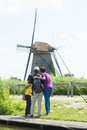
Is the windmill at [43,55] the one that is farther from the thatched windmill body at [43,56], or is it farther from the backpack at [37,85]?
the backpack at [37,85]

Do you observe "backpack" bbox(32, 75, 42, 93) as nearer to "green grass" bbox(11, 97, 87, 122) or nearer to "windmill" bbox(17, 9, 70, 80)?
"green grass" bbox(11, 97, 87, 122)

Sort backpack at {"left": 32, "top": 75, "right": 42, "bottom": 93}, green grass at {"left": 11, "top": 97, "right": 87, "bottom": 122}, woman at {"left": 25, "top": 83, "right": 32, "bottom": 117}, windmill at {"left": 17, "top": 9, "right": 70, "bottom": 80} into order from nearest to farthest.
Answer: green grass at {"left": 11, "top": 97, "right": 87, "bottom": 122}
backpack at {"left": 32, "top": 75, "right": 42, "bottom": 93}
woman at {"left": 25, "top": 83, "right": 32, "bottom": 117}
windmill at {"left": 17, "top": 9, "right": 70, "bottom": 80}

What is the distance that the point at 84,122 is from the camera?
16156mm

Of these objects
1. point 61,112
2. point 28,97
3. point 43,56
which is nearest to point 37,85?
point 28,97

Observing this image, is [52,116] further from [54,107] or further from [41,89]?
[54,107]

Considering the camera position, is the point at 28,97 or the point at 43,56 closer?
the point at 28,97

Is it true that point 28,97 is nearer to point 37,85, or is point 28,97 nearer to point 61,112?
point 37,85

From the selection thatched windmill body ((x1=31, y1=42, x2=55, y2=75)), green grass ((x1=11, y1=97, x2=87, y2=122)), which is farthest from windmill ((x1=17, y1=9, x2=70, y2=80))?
green grass ((x1=11, y1=97, x2=87, y2=122))

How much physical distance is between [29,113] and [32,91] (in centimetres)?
83

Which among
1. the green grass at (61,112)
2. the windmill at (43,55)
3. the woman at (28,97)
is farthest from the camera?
the windmill at (43,55)

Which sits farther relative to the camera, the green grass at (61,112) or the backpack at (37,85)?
the backpack at (37,85)

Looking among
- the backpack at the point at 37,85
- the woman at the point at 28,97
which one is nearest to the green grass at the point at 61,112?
the woman at the point at 28,97


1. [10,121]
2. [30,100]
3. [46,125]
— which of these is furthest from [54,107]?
[46,125]

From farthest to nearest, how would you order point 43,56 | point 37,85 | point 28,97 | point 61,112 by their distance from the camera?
point 43,56 → point 28,97 → point 61,112 → point 37,85
